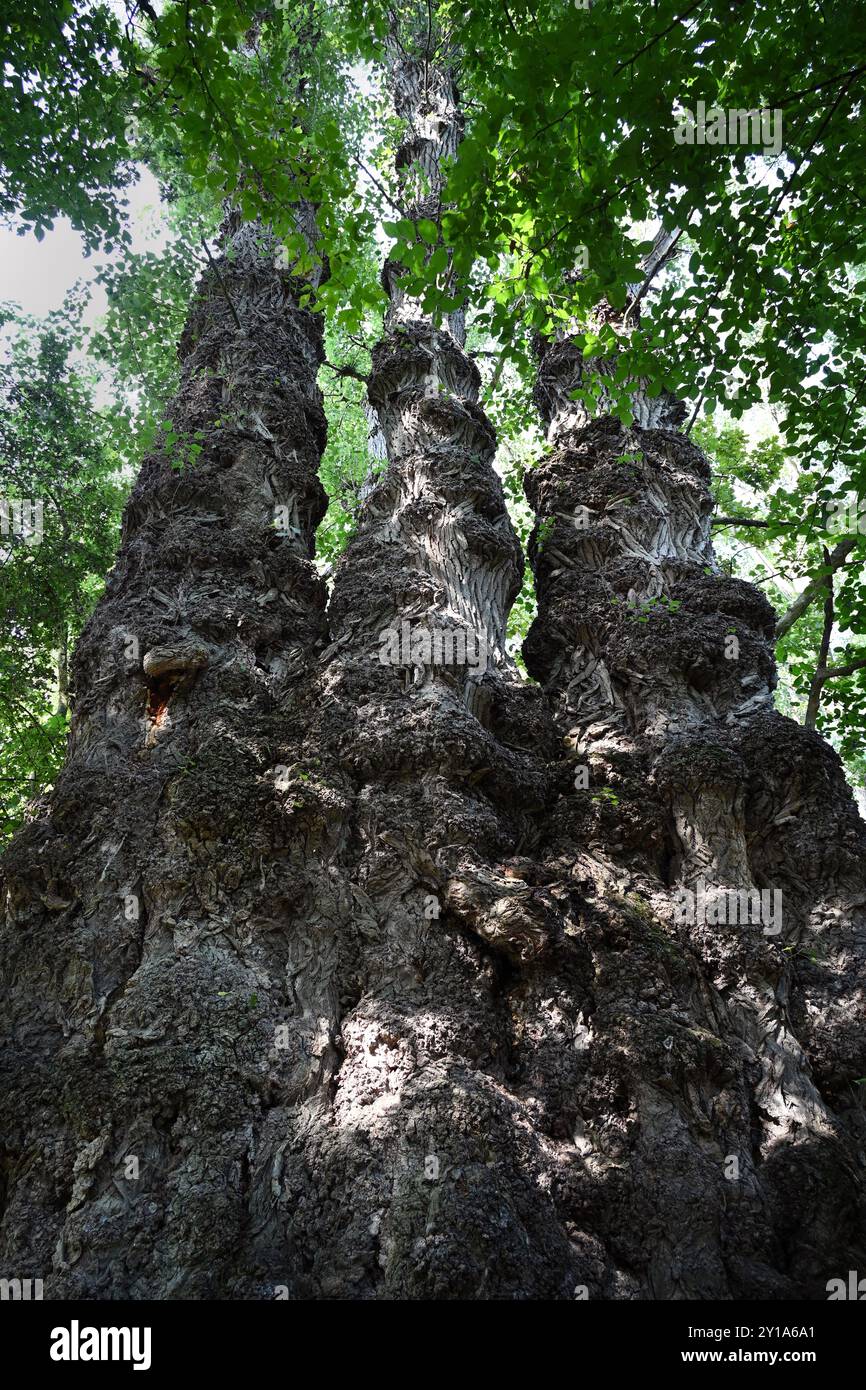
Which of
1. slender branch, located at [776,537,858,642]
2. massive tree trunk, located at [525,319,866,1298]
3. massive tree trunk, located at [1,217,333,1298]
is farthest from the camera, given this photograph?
slender branch, located at [776,537,858,642]

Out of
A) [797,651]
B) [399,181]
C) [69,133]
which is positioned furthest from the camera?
[797,651]

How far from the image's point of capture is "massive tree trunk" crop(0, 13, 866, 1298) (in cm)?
299

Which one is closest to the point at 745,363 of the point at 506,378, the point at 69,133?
the point at 69,133

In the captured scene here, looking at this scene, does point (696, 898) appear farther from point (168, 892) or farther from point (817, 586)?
point (817, 586)

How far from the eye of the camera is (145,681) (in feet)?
15.2

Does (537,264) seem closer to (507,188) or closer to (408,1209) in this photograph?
(507,188)

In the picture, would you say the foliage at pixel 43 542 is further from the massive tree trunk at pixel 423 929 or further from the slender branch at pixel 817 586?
the slender branch at pixel 817 586

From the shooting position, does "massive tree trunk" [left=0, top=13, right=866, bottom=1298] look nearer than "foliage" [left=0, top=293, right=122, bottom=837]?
Yes

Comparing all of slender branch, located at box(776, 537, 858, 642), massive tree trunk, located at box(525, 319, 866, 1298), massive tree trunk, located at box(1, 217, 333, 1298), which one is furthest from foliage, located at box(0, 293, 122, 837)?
slender branch, located at box(776, 537, 858, 642)

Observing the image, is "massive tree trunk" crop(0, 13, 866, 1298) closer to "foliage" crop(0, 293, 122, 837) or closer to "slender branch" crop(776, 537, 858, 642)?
"slender branch" crop(776, 537, 858, 642)

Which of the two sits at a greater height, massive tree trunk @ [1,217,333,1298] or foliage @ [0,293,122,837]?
foliage @ [0,293,122,837]

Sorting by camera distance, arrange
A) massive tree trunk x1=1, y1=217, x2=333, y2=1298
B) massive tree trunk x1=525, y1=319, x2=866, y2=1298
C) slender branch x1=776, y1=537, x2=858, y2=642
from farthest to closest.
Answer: slender branch x1=776, y1=537, x2=858, y2=642, massive tree trunk x1=525, y1=319, x2=866, y2=1298, massive tree trunk x1=1, y1=217, x2=333, y2=1298

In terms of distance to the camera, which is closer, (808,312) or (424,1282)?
(424,1282)

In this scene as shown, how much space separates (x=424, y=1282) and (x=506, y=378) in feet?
42.0
